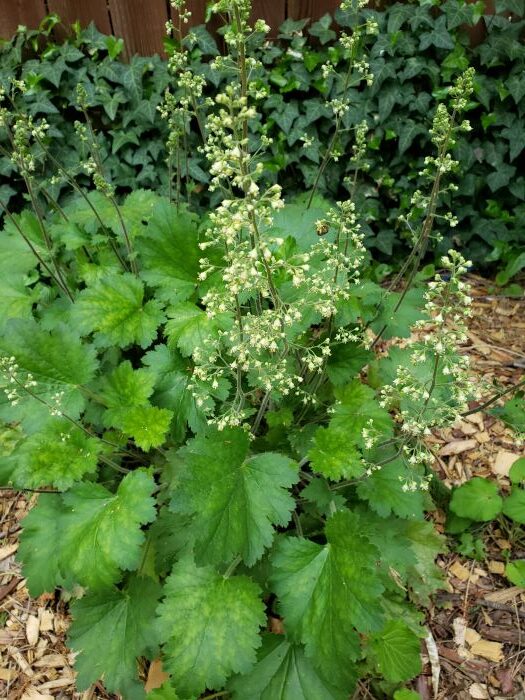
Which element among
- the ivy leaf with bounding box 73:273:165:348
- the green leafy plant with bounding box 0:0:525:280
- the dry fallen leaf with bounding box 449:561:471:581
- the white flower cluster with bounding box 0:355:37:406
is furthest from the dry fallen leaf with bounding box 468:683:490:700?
the green leafy plant with bounding box 0:0:525:280

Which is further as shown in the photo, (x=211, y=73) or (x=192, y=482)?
(x=211, y=73)

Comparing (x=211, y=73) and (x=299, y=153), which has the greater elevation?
(x=211, y=73)

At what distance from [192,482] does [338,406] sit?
85cm

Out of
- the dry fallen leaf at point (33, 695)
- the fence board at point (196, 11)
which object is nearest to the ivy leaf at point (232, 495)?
the dry fallen leaf at point (33, 695)

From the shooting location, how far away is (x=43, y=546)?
7.95 ft

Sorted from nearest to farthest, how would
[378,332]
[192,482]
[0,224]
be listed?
[192,482] < [378,332] < [0,224]

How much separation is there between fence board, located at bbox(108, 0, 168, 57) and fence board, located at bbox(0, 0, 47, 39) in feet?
1.84

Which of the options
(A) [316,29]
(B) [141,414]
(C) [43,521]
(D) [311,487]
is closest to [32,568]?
(C) [43,521]

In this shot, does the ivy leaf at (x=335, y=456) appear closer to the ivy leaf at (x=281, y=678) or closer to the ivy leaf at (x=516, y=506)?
the ivy leaf at (x=281, y=678)

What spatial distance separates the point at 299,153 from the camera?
441 cm

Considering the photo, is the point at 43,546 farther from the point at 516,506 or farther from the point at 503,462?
the point at 503,462

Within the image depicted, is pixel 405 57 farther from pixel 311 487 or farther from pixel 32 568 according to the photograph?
pixel 32 568

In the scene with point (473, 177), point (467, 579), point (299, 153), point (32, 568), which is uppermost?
point (299, 153)

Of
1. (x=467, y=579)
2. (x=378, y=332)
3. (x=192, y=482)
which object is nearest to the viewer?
(x=192, y=482)
